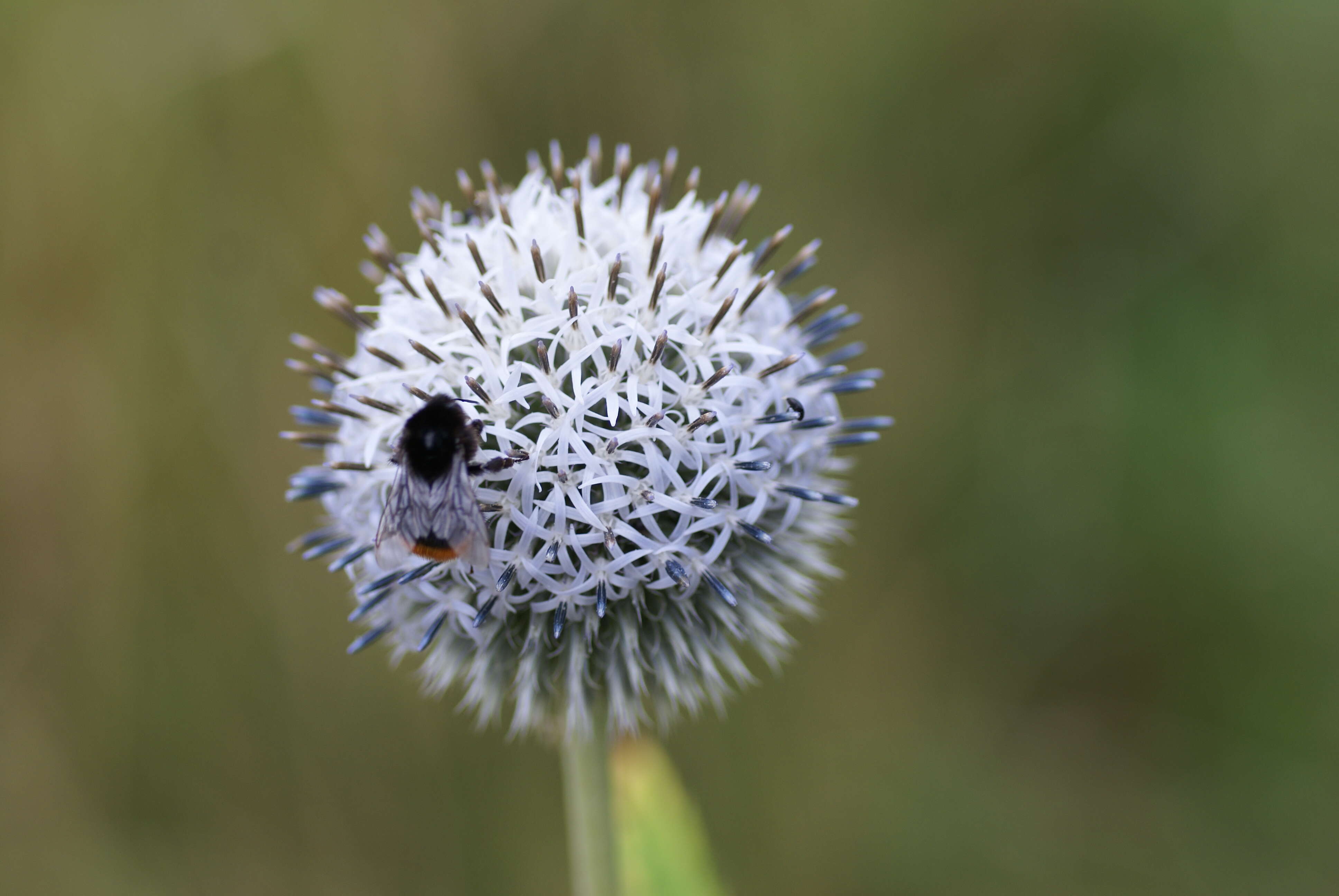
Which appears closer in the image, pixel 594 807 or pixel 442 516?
pixel 442 516

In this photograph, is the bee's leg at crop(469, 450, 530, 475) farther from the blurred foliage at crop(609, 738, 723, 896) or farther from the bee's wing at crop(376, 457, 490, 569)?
the blurred foliage at crop(609, 738, 723, 896)

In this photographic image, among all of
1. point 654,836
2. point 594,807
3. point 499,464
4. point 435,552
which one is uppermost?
point 499,464

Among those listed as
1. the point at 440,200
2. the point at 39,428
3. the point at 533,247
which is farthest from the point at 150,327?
the point at 533,247

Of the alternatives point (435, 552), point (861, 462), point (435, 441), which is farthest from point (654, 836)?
point (861, 462)

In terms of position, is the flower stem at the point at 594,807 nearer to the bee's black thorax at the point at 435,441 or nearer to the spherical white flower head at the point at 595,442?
the spherical white flower head at the point at 595,442

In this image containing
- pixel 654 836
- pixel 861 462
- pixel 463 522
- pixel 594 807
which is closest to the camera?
pixel 463 522

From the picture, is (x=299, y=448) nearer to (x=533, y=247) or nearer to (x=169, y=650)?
(x=169, y=650)

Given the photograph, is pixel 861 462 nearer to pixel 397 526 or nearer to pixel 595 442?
pixel 595 442
